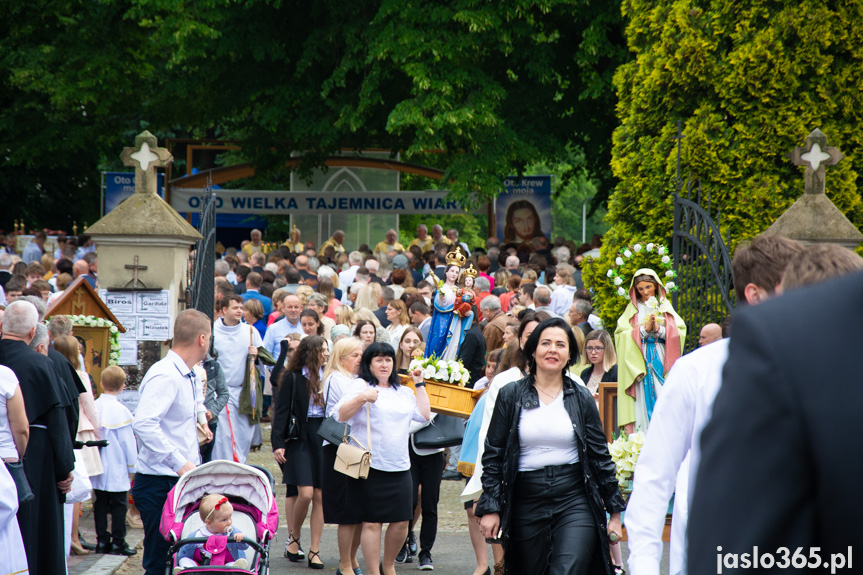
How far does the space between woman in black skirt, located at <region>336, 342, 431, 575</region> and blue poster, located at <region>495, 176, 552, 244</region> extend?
1884 cm

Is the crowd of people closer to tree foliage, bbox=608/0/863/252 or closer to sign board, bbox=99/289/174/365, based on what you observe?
sign board, bbox=99/289/174/365

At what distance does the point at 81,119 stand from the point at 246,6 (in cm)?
757

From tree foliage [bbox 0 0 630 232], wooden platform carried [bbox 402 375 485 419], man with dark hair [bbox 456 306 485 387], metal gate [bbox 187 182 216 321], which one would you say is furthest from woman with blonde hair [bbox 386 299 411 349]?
tree foliage [bbox 0 0 630 232]

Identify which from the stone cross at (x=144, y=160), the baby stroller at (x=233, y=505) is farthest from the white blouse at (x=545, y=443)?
the stone cross at (x=144, y=160)

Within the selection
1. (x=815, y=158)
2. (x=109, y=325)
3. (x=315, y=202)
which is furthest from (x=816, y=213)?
(x=315, y=202)

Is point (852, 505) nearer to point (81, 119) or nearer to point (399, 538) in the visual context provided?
point (399, 538)

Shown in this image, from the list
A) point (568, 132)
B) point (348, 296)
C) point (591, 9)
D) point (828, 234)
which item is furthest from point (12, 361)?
point (568, 132)

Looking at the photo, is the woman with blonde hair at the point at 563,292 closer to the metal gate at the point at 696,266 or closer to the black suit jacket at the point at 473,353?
the black suit jacket at the point at 473,353

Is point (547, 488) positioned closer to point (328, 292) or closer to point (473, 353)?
point (473, 353)

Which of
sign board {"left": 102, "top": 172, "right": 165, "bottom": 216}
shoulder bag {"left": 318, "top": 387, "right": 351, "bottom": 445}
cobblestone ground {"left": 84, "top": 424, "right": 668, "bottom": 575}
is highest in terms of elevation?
sign board {"left": 102, "top": 172, "right": 165, "bottom": 216}

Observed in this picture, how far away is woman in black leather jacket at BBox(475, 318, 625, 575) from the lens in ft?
18.3

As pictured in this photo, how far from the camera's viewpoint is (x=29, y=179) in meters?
30.6

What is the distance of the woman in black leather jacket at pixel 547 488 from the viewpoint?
5.57 m

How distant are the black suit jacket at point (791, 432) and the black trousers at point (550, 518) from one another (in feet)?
14.5
